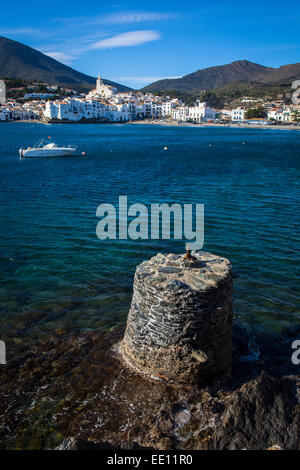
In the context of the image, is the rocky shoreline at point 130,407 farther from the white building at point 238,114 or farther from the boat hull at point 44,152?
the white building at point 238,114

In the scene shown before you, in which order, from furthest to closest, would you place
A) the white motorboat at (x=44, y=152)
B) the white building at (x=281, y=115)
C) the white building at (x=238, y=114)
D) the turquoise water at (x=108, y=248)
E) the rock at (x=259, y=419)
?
the white building at (x=238, y=114), the white building at (x=281, y=115), the white motorboat at (x=44, y=152), the turquoise water at (x=108, y=248), the rock at (x=259, y=419)

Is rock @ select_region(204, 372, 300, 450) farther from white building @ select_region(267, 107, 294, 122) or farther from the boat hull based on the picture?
white building @ select_region(267, 107, 294, 122)

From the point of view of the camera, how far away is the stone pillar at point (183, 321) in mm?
6117

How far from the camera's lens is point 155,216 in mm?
18344

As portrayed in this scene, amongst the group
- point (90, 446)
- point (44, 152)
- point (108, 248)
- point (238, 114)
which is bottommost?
point (90, 446)

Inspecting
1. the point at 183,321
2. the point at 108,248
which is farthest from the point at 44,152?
the point at 183,321

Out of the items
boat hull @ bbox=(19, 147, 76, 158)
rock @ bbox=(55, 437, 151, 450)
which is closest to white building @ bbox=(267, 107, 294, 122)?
boat hull @ bbox=(19, 147, 76, 158)

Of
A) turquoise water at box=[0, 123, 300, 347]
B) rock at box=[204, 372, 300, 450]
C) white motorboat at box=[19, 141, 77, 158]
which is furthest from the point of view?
white motorboat at box=[19, 141, 77, 158]

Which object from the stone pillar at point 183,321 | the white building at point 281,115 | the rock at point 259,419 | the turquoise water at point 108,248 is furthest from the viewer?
the white building at point 281,115

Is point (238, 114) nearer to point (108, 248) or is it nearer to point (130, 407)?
point (108, 248)

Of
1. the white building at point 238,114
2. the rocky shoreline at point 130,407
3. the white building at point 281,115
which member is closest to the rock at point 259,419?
the rocky shoreline at point 130,407

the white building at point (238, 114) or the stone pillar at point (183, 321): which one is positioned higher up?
the white building at point (238, 114)

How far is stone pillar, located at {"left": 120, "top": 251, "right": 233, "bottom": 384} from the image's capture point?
20.1 ft

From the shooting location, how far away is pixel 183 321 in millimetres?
6145
